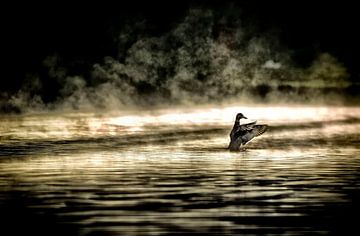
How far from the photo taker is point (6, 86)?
288 ft

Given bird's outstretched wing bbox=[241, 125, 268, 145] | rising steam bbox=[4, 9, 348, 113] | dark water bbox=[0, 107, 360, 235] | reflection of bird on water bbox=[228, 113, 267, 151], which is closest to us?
dark water bbox=[0, 107, 360, 235]

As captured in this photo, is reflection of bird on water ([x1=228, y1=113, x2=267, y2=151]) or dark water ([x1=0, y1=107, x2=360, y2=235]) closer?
dark water ([x1=0, y1=107, x2=360, y2=235])

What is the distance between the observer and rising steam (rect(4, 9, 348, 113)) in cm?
8894

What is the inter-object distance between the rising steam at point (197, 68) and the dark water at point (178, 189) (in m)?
47.5

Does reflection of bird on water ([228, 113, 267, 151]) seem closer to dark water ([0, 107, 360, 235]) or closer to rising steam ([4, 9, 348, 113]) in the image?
dark water ([0, 107, 360, 235])

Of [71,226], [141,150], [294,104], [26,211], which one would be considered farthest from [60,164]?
[294,104]

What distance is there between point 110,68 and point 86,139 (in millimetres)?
45011

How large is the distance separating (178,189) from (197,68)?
2691 inches

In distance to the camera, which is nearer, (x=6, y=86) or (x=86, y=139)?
(x=86, y=139)

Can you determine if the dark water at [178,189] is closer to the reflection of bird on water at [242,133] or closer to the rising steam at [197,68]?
the reflection of bird on water at [242,133]

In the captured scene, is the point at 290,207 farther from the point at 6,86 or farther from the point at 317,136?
the point at 6,86

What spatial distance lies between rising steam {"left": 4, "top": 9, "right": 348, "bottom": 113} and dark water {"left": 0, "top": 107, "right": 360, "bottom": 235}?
47.5 meters

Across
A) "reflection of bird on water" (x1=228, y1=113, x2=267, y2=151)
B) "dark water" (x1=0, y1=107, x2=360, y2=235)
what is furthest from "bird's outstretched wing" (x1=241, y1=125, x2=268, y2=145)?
"dark water" (x1=0, y1=107, x2=360, y2=235)

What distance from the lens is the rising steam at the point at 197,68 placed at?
292 ft
